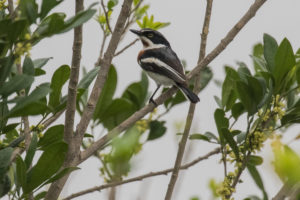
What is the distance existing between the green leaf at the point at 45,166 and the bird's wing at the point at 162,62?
3.25 meters

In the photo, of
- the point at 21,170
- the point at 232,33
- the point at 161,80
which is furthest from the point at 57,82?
the point at 161,80

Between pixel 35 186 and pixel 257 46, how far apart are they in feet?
6.95

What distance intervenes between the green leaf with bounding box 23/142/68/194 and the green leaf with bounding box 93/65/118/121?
990 millimetres

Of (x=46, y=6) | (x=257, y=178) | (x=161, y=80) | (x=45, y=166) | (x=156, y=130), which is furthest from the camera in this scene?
(x=161, y=80)

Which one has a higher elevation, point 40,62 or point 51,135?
point 40,62

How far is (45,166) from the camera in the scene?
87.7 inches

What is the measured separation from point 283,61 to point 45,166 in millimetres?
1421

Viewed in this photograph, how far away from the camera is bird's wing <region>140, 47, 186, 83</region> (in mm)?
5704

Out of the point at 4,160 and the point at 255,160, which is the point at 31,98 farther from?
the point at 255,160

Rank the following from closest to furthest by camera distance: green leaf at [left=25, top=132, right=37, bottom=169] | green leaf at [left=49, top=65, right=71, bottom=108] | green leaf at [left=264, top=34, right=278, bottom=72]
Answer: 1. green leaf at [left=25, top=132, right=37, bottom=169]
2. green leaf at [left=49, top=65, right=71, bottom=108]
3. green leaf at [left=264, top=34, right=278, bottom=72]

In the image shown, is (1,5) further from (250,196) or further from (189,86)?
(189,86)

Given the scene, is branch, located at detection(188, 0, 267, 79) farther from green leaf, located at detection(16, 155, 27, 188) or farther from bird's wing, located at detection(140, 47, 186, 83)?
bird's wing, located at detection(140, 47, 186, 83)

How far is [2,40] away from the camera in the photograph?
1.92m

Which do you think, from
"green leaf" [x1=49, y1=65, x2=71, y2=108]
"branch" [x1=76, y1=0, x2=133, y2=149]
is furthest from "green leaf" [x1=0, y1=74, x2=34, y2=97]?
"branch" [x1=76, y1=0, x2=133, y2=149]
